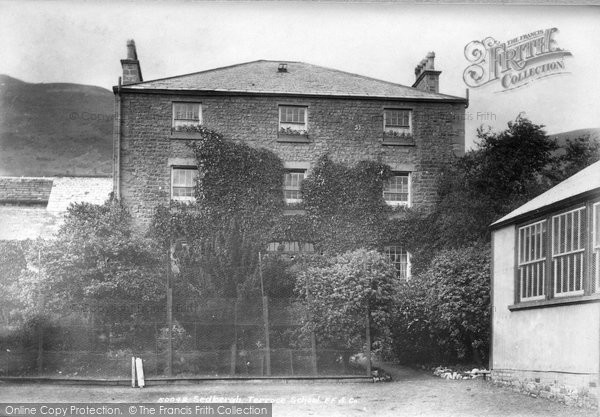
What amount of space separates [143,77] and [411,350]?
18.3 ft

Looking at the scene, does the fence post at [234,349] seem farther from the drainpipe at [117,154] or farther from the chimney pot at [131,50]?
the chimney pot at [131,50]

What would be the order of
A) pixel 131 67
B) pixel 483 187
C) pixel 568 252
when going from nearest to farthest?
pixel 568 252, pixel 131 67, pixel 483 187

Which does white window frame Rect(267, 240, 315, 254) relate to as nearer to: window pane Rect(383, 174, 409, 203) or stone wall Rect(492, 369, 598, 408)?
window pane Rect(383, 174, 409, 203)

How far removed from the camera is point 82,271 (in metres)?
11.1

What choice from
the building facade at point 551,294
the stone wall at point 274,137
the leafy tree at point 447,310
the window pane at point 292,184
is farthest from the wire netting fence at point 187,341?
the building facade at point 551,294

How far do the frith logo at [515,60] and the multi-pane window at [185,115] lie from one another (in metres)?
4.02

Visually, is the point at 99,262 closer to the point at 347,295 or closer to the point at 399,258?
the point at 347,295

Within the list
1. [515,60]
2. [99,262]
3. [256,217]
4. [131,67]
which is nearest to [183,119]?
[131,67]

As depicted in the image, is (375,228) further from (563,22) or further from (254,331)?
(563,22)

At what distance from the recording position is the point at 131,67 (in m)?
10.4

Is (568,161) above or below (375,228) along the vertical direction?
above

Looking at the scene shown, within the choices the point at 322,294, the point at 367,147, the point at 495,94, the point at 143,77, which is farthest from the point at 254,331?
the point at 495,94

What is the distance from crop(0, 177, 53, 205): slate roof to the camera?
1017 cm

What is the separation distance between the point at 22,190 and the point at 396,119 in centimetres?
549
